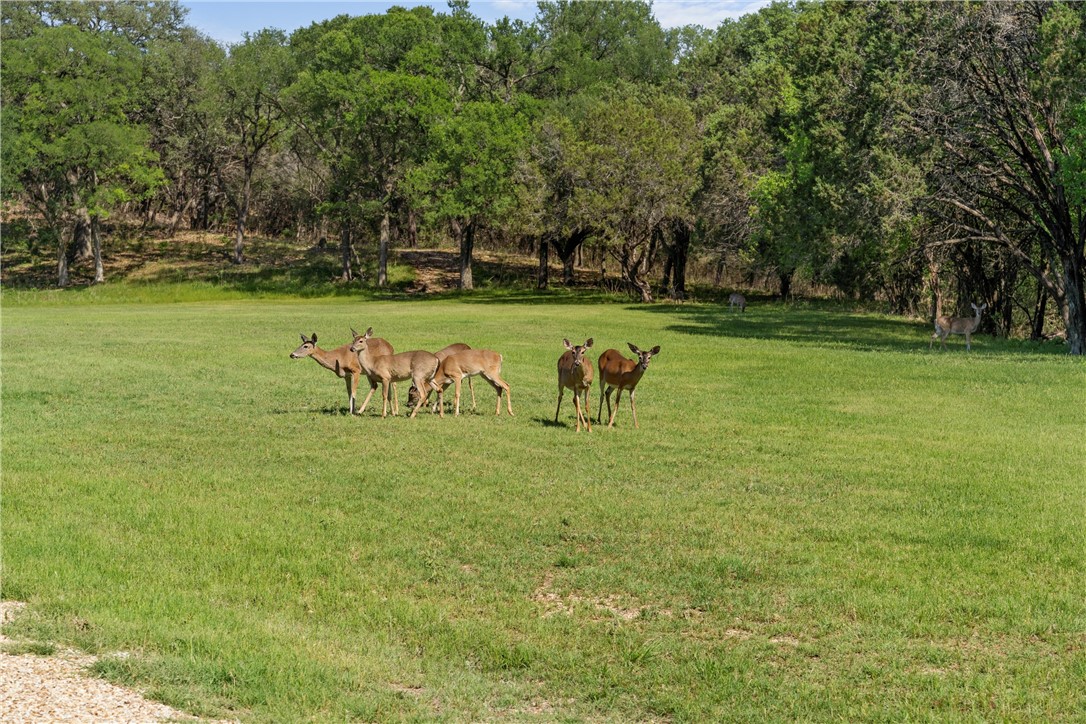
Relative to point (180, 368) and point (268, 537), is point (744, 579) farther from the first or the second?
point (180, 368)

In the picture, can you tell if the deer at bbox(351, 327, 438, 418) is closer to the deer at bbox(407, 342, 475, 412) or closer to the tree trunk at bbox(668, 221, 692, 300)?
the deer at bbox(407, 342, 475, 412)

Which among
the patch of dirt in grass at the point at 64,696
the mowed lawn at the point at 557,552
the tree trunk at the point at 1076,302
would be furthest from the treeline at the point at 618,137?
the patch of dirt in grass at the point at 64,696

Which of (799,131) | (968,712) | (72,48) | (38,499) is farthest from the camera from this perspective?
(72,48)

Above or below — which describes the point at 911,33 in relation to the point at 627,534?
above

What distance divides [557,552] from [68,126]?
61.3 m

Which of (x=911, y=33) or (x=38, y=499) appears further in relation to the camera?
(x=911, y=33)

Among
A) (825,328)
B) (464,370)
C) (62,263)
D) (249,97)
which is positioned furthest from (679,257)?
(464,370)

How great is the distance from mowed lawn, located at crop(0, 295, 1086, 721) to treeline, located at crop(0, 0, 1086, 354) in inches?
570

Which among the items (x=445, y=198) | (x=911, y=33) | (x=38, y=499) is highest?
(x=911, y=33)

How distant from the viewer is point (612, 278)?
72.9 metres

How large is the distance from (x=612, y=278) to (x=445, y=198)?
1519 cm

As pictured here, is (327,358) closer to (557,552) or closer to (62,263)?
(557,552)

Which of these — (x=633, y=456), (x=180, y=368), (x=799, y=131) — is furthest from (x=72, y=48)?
(x=633, y=456)

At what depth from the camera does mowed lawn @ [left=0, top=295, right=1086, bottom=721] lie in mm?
7578
